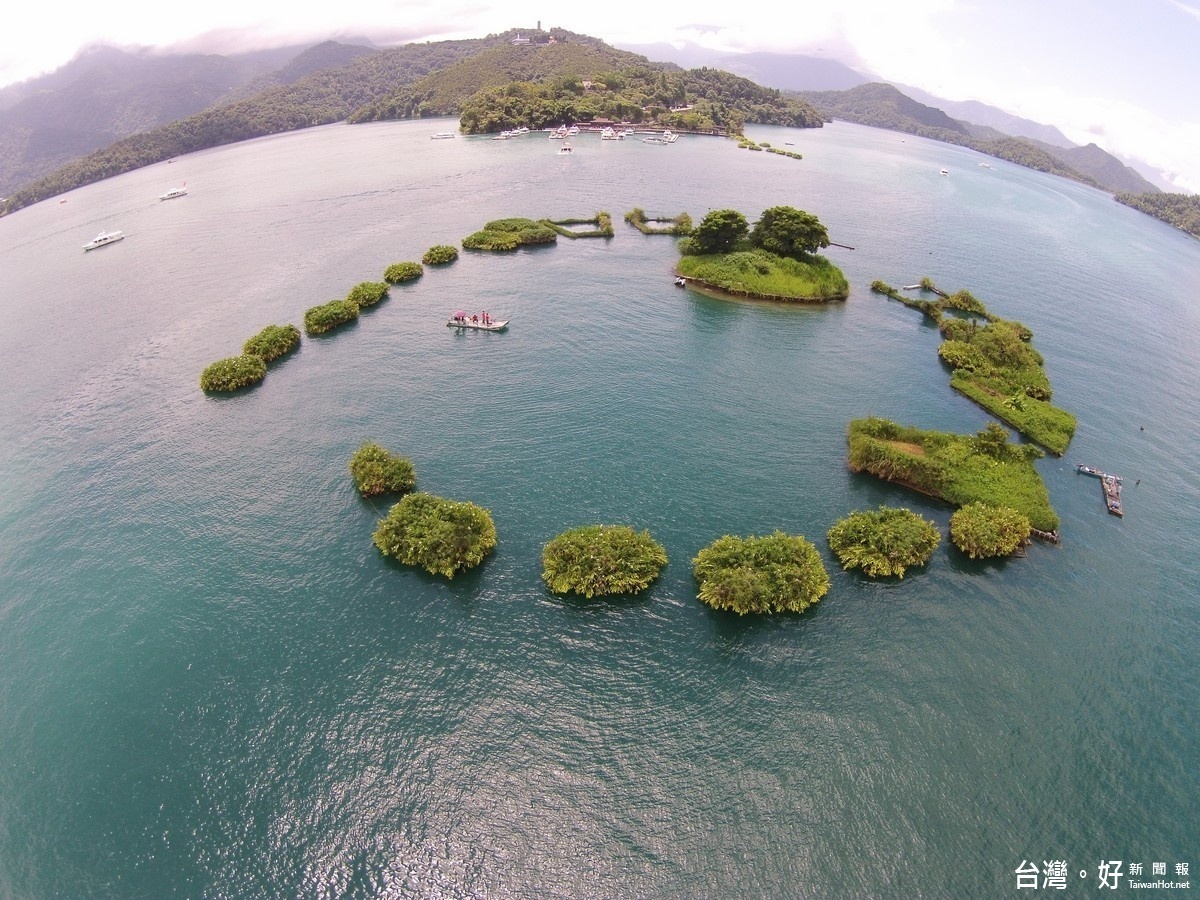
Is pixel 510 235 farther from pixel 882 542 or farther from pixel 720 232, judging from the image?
pixel 882 542

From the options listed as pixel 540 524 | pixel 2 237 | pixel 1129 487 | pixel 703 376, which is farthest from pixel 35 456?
pixel 2 237

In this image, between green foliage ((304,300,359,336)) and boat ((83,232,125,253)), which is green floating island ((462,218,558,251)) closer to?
green foliage ((304,300,359,336))

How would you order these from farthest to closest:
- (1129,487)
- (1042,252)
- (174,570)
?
(1042,252) → (1129,487) → (174,570)

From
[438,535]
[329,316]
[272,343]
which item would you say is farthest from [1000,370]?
[272,343]

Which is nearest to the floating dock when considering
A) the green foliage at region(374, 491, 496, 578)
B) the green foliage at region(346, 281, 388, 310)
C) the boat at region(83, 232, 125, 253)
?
the green foliage at region(374, 491, 496, 578)

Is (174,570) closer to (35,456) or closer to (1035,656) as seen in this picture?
A: (35,456)
